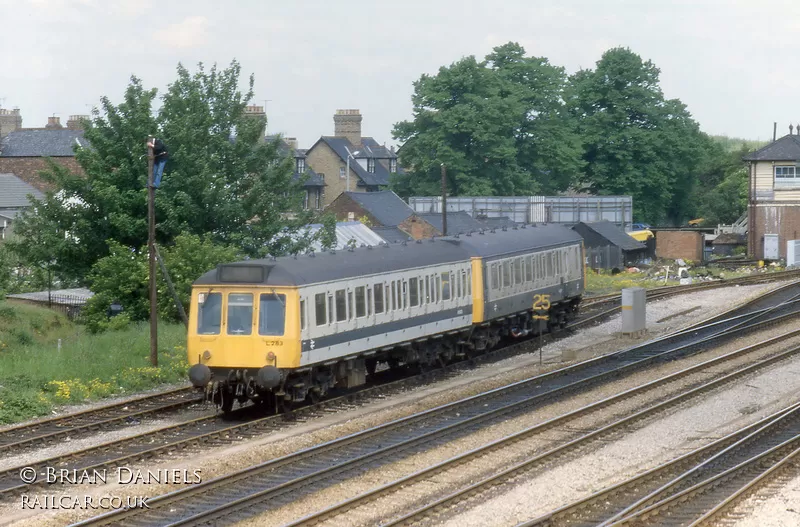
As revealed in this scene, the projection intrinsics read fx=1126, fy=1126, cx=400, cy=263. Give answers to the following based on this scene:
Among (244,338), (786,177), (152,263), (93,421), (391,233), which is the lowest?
(93,421)

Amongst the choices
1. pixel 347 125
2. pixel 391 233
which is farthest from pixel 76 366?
pixel 347 125

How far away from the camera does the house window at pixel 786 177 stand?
59.1 meters

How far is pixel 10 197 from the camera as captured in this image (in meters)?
64.4

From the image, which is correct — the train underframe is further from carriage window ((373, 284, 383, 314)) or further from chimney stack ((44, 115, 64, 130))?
chimney stack ((44, 115, 64, 130))

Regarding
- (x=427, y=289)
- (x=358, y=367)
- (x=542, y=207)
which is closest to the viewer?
(x=358, y=367)

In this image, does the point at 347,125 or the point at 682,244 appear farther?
the point at 347,125

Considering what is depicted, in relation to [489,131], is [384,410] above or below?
below

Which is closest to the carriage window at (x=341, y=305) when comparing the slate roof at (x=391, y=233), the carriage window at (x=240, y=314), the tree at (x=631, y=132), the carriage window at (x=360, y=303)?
the carriage window at (x=360, y=303)

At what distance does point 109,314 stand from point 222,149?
25.1ft

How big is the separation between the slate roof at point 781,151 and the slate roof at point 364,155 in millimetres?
31303

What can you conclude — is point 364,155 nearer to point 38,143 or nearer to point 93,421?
point 38,143

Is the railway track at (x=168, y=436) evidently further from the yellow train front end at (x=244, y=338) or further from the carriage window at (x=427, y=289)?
the carriage window at (x=427, y=289)

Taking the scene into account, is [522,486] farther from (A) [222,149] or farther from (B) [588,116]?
(B) [588,116]

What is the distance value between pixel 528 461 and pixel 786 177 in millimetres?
47902
